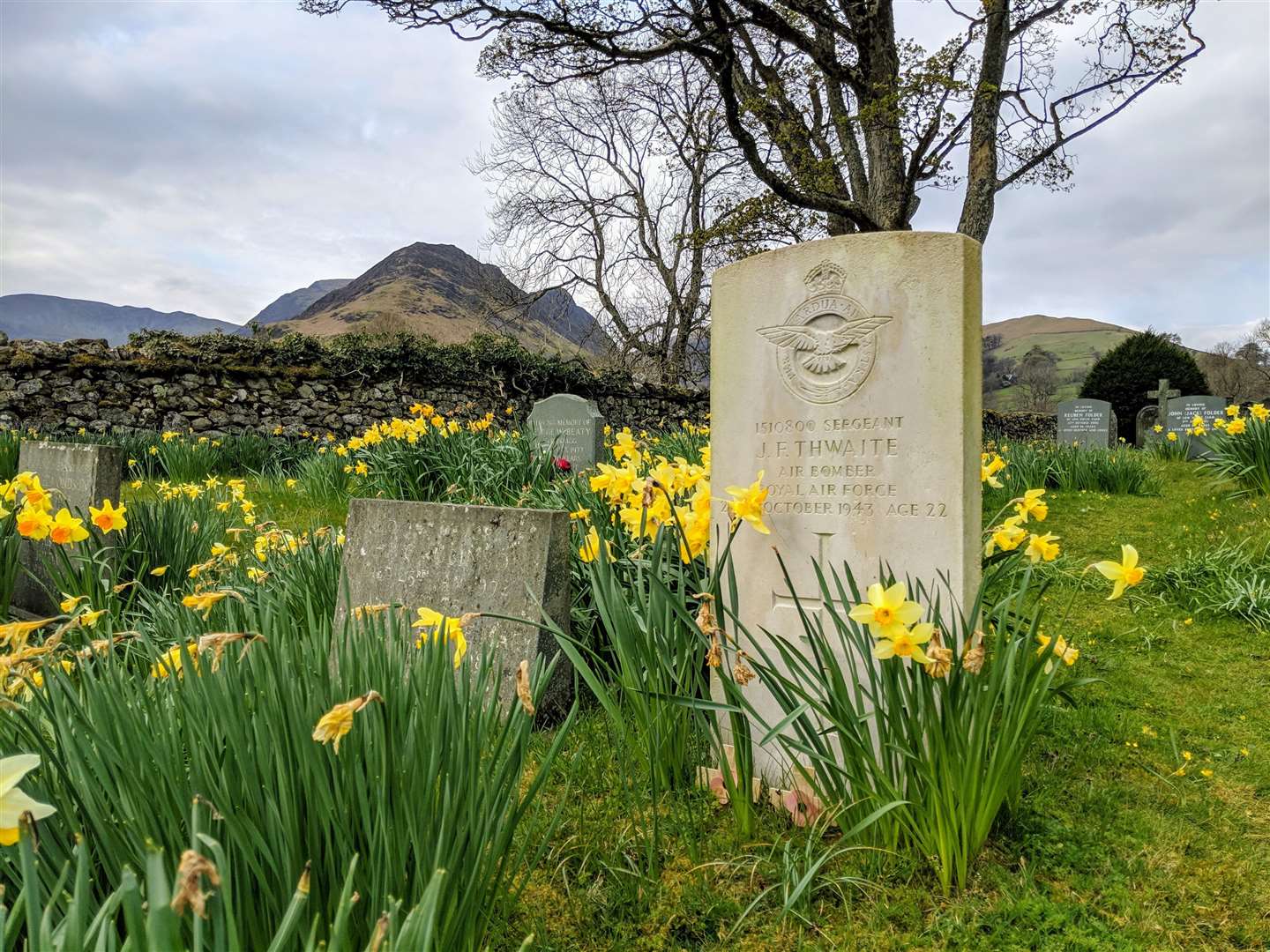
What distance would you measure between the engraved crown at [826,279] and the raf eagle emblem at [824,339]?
12 centimetres

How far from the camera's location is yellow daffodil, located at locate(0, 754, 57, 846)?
2.51ft

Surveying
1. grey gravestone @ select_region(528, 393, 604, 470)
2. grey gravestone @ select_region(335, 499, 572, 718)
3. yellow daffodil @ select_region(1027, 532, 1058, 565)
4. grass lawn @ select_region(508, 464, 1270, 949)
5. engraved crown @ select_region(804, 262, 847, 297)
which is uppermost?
engraved crown @ select_region(804, 262, 847, 297)

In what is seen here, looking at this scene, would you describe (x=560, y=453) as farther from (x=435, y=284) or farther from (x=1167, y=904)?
(x=435, y=284)

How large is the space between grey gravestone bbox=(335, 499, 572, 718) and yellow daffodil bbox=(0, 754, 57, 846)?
2.04 m

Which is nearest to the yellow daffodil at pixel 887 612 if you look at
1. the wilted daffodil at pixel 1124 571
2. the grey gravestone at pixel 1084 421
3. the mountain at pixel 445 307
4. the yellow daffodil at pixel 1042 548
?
the wilted daffodil at pixel 1124 571

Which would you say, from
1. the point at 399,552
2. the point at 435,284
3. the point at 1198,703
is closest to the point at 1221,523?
the point at 1198,703

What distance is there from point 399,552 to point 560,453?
193 inches

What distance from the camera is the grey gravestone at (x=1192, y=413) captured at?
12.5 metres

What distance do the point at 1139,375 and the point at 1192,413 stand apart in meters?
7.19

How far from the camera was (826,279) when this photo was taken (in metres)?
2.35

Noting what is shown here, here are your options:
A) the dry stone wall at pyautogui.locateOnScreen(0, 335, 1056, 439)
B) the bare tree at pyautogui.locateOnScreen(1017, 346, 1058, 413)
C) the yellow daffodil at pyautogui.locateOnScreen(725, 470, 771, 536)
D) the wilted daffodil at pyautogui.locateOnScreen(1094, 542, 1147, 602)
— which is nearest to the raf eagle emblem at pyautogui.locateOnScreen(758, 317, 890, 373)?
the yellow daffodil at pyautogui.locateOnScreen(725, 470, 771, 536)

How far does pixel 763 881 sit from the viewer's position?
6.43 ft

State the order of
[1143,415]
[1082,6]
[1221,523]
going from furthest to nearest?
[1143,415] < [1082,6] < [1221,523]

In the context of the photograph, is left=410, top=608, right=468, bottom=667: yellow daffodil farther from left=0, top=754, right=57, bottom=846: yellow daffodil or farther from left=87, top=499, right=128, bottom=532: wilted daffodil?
left=87, top=499, right=128, bottom=532: wilted daffodil
